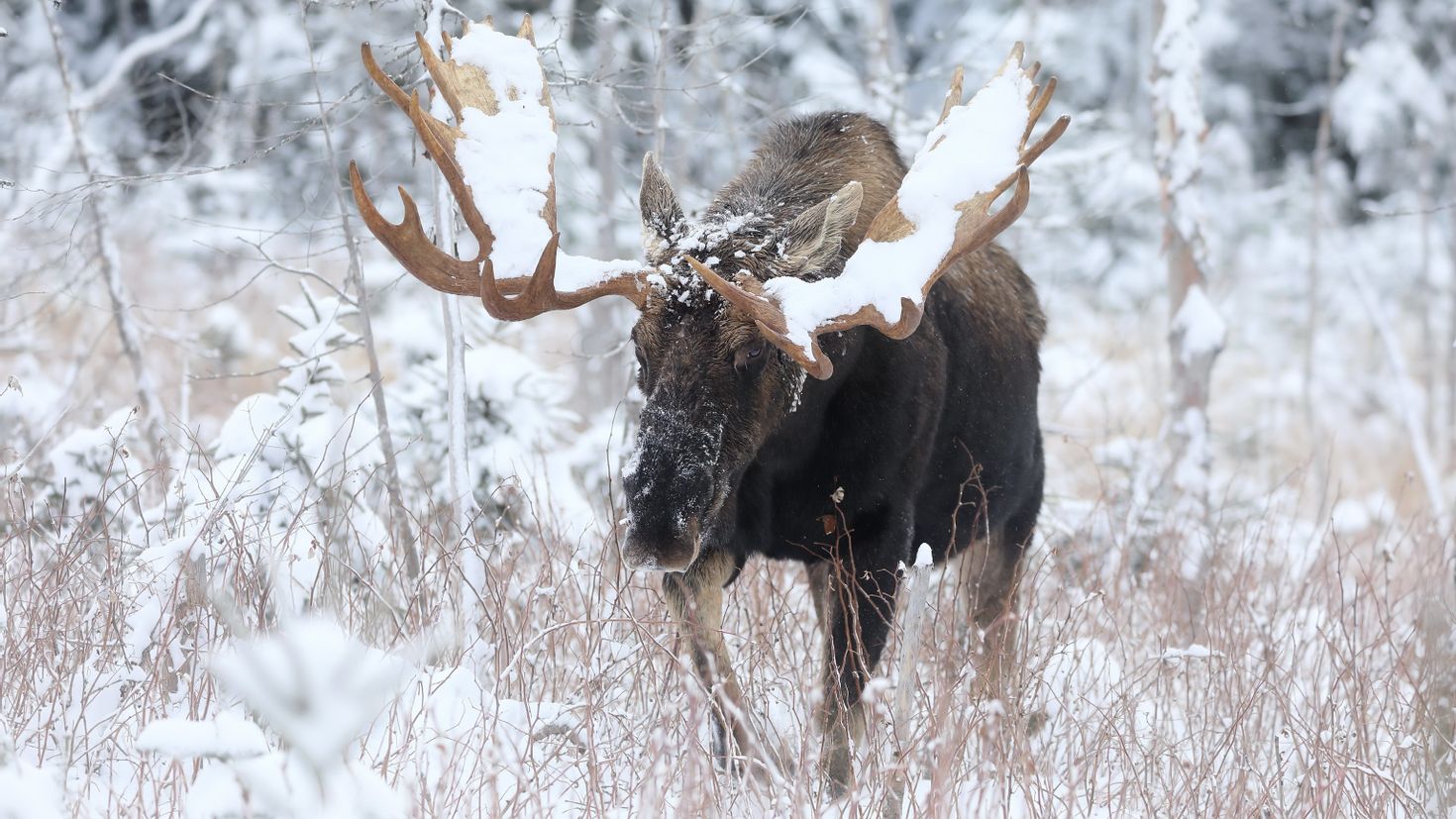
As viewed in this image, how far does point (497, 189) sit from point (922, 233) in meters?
1.38

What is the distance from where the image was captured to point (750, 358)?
13.1 ft

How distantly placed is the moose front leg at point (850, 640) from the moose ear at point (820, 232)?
1004mm

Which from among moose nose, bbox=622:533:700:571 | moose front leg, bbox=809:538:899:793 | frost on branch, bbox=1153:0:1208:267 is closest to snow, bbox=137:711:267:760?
moose nose, bbox=622:533:700:571

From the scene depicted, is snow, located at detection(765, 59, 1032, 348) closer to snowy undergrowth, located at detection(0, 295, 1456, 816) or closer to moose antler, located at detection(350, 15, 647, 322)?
moose antler, located at detection(350, 15, 647, 322)

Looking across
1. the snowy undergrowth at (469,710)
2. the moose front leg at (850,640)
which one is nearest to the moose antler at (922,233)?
the moose front leg at (850,640)

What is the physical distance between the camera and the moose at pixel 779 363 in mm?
3848

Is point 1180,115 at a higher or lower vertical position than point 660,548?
higher

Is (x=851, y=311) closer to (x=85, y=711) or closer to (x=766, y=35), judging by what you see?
(x=85, y=711)

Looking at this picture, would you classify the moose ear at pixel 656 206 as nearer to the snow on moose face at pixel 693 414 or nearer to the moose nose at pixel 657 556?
the snow on moose face at pixel 693 414

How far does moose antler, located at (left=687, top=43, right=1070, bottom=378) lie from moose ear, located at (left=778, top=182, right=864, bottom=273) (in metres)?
0.11

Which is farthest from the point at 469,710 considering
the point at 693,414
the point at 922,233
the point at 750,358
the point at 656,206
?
the point at 922,233

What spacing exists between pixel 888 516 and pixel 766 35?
14234mm

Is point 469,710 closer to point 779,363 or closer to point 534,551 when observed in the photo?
point 779,363

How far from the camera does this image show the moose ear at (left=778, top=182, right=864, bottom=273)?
414 cm
